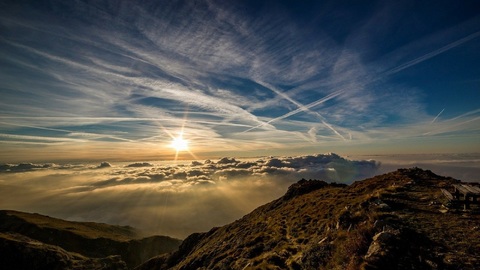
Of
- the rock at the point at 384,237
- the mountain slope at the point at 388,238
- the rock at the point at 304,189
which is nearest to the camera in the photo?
the mountain slope at the point at 388,238

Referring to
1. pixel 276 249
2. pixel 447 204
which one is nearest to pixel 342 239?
pixel 447 204

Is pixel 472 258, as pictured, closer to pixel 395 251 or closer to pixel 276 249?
pixel 395 251

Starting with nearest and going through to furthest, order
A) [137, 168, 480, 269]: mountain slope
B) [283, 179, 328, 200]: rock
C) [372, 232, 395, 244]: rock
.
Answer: [137, 168, 480, 269]: mountain slope < [372, 232, 395, 244]: rock < [283, 179, 328, 200]: rock

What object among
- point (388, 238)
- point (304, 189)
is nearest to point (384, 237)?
point (388, 238)

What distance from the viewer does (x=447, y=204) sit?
2011cm

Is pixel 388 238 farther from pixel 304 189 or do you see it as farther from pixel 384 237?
pixel 304 189

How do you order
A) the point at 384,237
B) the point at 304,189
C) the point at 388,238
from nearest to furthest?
the point at 388,238, the point at 384,237, the point at 304,189

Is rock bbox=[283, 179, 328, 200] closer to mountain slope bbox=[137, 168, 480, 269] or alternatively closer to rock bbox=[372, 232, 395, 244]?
mountain slope bbox=[137, 168, 480, 269]

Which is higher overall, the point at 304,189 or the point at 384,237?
the point at 384,237

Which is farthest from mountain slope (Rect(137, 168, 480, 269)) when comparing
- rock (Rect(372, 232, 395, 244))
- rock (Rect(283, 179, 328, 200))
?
rock (Rect(283, 179, 328, 200))

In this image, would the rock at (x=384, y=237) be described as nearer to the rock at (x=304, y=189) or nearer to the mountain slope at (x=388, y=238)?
the mountain slope at (x=388, y=238)

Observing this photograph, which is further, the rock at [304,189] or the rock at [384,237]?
the rock at [304,189]

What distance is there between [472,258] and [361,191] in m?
29.5

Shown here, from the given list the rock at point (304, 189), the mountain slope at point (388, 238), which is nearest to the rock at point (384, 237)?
the mountain slope at point (388, 238)
